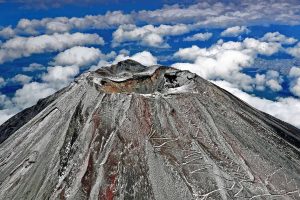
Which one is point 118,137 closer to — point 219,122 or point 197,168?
point 197,168

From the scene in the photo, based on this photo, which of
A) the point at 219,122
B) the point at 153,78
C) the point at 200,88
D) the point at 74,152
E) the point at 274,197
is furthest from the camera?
the point at 153,78

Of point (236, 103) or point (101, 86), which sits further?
point (236, 103)

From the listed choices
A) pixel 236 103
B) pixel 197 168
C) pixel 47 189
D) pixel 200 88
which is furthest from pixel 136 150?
pixel 236 103

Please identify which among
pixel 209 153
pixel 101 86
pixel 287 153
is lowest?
pixel 287 153

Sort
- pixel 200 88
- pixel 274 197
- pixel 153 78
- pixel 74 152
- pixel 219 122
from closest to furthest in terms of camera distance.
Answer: pixel 274 197, pixel 74 152, pixel 219 122, pixel 200 88, pixel 153 78

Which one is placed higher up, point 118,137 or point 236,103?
point 118,137

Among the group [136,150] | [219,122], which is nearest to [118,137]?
[136,150]

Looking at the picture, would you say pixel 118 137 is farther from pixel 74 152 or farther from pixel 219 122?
pixel 219 122
